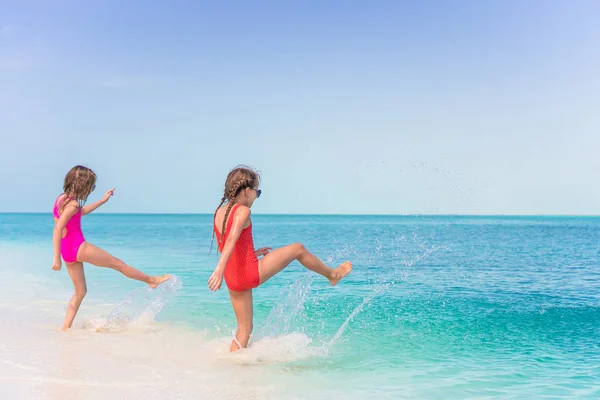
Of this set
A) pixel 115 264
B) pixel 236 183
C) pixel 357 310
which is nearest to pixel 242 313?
pixel 236 183

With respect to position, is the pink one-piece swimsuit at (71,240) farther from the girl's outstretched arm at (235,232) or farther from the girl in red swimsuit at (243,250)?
the girl's outstretched arm at (235,232)

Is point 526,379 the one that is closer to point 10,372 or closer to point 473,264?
point 10,372

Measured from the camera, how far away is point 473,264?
17.2 m

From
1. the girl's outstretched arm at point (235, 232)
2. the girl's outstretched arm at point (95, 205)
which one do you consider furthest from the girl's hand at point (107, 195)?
the girl's outstretched arm at point (235, 232)

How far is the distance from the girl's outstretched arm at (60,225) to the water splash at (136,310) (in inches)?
47.1

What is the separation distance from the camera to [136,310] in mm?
7969

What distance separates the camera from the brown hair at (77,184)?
6734mm

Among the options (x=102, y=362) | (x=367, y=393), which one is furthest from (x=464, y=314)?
(x=102, y=362)

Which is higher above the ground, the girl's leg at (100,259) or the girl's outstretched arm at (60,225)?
the girl's outstretched arm at (60,225)

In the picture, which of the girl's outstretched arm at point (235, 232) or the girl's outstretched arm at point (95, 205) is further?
the girl's outstretched arm at point (95, 205)

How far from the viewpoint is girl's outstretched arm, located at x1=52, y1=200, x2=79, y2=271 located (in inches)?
249

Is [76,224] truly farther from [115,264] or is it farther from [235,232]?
[235,232]

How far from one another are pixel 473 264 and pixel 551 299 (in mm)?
6927

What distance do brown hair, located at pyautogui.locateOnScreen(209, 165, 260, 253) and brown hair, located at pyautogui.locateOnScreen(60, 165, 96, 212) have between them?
2054mm
